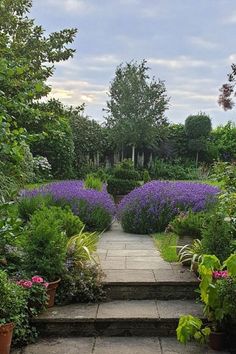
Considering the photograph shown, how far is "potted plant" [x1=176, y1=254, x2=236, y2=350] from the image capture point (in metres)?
3.57

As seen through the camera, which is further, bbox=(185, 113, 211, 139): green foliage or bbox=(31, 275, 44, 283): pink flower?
bbox=(185, 113, 211, 139): green foliage

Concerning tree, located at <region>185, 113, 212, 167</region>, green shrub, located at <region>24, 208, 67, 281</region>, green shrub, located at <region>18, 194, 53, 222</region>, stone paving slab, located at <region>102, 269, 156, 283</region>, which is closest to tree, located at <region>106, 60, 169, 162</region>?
tree, located at <region>185, 113, 212, 167</region>

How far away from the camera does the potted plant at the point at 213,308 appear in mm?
3574

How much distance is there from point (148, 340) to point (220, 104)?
2.44 m

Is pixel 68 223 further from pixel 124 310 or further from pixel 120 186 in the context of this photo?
pixel 120 186

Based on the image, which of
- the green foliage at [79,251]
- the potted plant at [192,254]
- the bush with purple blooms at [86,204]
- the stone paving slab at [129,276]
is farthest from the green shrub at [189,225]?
the bush with purple blooms at [86,204]

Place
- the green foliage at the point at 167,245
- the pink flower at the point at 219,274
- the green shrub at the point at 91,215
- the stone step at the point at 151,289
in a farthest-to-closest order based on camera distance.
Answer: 1. the green shrub at the point at 91,215
2. the green foliage at the point at 167,245
3. the stone step at the point at 151,289
4. the pink flower at the point at 219,274

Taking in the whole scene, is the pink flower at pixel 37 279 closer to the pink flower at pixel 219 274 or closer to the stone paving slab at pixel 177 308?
the stone paving slab at pixel 177 308

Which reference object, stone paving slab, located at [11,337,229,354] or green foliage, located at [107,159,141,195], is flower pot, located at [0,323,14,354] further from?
green foliage, located at [107,159,141,195]

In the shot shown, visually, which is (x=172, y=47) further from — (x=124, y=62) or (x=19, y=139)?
(x=124, y=62)

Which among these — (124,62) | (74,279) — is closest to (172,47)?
(74,279)

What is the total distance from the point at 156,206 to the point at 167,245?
1.66 m

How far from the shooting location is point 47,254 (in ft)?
14.5

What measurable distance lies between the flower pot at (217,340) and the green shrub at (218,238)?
92 centimetres
